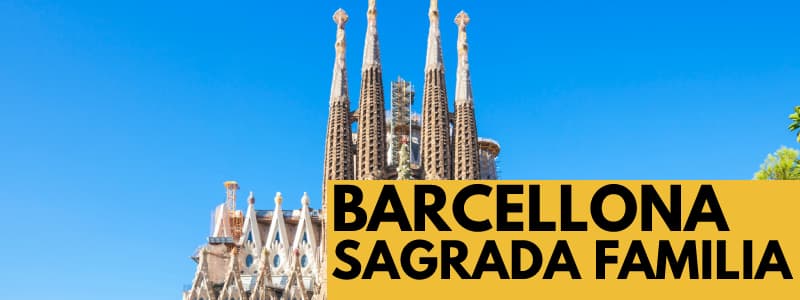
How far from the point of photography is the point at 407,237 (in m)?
15.6

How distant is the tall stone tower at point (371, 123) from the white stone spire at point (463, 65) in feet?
18.5

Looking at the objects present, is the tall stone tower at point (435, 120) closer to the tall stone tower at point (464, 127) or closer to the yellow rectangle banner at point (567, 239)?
the tall stone tower at point (464, 127)

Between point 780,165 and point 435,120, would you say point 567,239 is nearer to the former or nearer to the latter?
point 780,165

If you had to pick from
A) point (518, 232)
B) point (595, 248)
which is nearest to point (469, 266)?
point (518, 232)

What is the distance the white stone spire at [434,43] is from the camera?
258 ft

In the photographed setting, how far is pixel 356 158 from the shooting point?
78.6 m

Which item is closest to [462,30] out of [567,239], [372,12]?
[372,12]

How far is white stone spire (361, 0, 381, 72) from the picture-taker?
78500mm

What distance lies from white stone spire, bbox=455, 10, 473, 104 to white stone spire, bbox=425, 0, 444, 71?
67.0 inches

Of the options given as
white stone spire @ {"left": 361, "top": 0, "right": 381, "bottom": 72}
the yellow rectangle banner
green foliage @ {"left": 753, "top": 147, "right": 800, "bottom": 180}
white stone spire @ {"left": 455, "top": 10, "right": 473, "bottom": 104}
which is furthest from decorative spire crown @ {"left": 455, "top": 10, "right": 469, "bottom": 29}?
the yellow rectangle banner

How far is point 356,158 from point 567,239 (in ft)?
208

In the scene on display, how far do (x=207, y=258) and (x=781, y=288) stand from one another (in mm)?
66389

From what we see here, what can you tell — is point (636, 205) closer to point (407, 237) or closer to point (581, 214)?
point (581, 214)

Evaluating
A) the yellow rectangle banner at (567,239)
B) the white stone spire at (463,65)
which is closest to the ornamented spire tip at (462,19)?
the white stone spire at (463,65)
